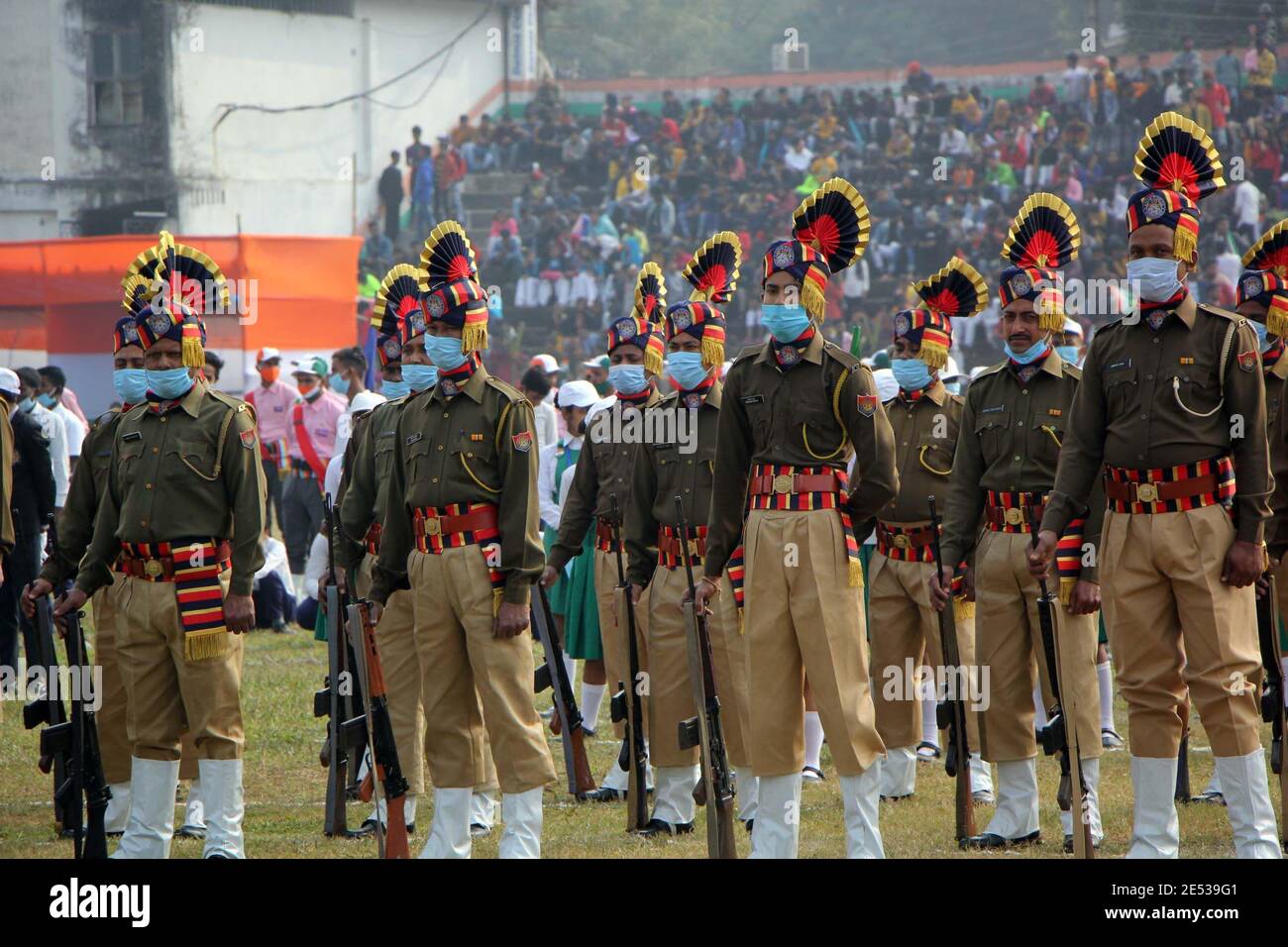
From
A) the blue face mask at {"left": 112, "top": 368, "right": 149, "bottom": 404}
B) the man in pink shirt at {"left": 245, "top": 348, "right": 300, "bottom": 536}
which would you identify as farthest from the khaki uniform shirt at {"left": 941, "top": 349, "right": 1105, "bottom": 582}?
the man in pink shirt at {"left": 245, "top": 348, "right": 300, "bottom": 536}

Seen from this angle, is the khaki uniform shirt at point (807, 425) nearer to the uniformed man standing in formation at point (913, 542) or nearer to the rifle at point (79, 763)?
the uniformed man standing in formation at point (913, 542)

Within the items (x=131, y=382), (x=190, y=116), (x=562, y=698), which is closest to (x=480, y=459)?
(x=562, y=698)

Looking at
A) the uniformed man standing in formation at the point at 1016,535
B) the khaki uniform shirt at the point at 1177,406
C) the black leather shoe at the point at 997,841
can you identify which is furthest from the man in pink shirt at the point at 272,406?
the khaki uniform shirt at the point at 1177,406

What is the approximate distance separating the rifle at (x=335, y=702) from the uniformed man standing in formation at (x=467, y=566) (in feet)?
2.46

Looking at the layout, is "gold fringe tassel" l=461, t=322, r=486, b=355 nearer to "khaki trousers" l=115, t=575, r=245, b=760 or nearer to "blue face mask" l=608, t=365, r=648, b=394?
"khaki trousers" l=115, t=575, r=245, b=760

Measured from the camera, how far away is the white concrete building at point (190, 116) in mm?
35031

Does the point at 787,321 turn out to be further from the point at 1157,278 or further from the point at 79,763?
the point at 79,763

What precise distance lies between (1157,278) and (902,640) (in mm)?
3415

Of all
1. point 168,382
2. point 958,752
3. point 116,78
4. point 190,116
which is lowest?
point 958,752

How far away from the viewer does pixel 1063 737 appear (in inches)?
314

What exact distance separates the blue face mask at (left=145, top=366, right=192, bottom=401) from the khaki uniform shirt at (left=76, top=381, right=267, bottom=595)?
7cm

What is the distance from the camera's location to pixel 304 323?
26.5 m

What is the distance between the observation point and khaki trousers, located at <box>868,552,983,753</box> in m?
9.98

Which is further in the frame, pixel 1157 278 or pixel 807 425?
pixel 807 425
